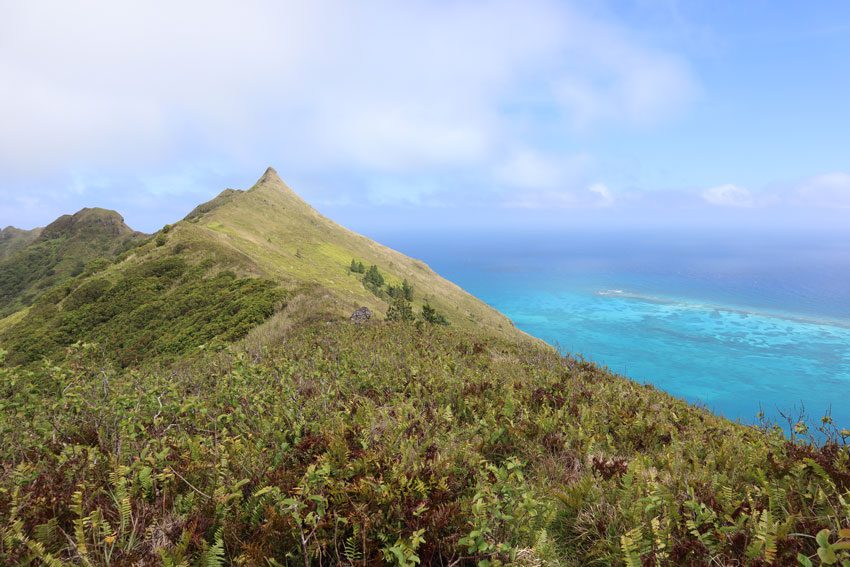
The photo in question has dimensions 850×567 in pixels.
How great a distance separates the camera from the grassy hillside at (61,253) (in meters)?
78.6

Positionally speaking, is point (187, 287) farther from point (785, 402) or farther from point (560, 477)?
point (785, 402)

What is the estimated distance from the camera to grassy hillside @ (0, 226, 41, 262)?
498ft

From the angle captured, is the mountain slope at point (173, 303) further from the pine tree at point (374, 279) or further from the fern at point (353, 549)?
the pine tree at point (374, 279)

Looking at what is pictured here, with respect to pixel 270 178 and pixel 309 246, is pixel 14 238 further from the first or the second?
pixel 309 246

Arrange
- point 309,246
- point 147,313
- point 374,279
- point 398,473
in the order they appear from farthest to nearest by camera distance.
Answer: point 309,246 → point 374,279 → point 147,313 → point 398,473

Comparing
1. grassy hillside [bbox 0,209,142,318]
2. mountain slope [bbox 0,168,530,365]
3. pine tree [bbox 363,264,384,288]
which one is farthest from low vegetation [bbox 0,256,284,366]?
grassy hillside [bbox 0,209,142,318]

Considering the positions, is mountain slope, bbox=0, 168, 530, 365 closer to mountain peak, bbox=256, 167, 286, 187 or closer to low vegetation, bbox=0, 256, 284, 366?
low vegetation, bbox=0, 256, 284, 366

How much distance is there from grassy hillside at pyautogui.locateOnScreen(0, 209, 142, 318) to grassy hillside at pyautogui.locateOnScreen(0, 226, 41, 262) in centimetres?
5940

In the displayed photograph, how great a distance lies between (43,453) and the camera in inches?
177

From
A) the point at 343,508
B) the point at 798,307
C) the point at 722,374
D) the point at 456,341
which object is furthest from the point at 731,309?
the point at 343,508

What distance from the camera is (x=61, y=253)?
97.1m

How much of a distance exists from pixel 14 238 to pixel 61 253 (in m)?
121

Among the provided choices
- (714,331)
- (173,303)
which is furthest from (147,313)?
(714,331)

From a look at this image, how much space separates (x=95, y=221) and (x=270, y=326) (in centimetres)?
12315
